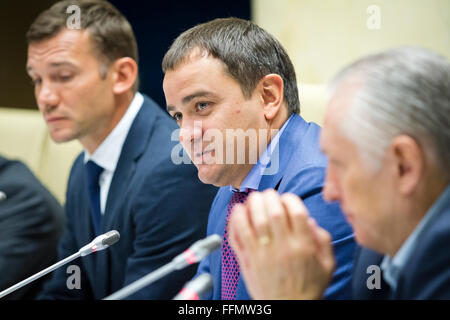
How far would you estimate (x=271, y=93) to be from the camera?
1.09m

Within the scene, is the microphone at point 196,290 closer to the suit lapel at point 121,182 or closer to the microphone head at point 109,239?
the microphone head at point 109,239

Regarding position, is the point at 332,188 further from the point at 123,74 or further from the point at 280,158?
the point at 123,74

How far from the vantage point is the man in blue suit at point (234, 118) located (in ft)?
3.42

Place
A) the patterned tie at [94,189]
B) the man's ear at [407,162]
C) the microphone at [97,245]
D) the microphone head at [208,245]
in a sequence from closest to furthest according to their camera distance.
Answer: the man's ear at [407,162], the microphone head at [208,245], the microphone at [97,245], the patterned tie at [94,189]

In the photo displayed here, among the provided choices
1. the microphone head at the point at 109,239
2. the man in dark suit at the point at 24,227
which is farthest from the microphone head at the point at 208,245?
the man in dark suit at the point at 24,227

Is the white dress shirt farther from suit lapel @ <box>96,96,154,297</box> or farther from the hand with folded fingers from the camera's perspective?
the hand with folded fingers

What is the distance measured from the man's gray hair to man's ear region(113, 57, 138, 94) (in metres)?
1.04

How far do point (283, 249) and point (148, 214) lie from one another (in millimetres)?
741

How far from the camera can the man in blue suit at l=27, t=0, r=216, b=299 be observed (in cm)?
140

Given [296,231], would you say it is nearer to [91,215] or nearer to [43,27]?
[91,215]

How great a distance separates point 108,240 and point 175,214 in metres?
0.45

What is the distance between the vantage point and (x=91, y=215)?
1577mm

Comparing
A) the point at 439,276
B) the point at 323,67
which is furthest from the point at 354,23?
the point at 439,276

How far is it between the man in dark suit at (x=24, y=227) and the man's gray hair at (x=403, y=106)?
1.31m
